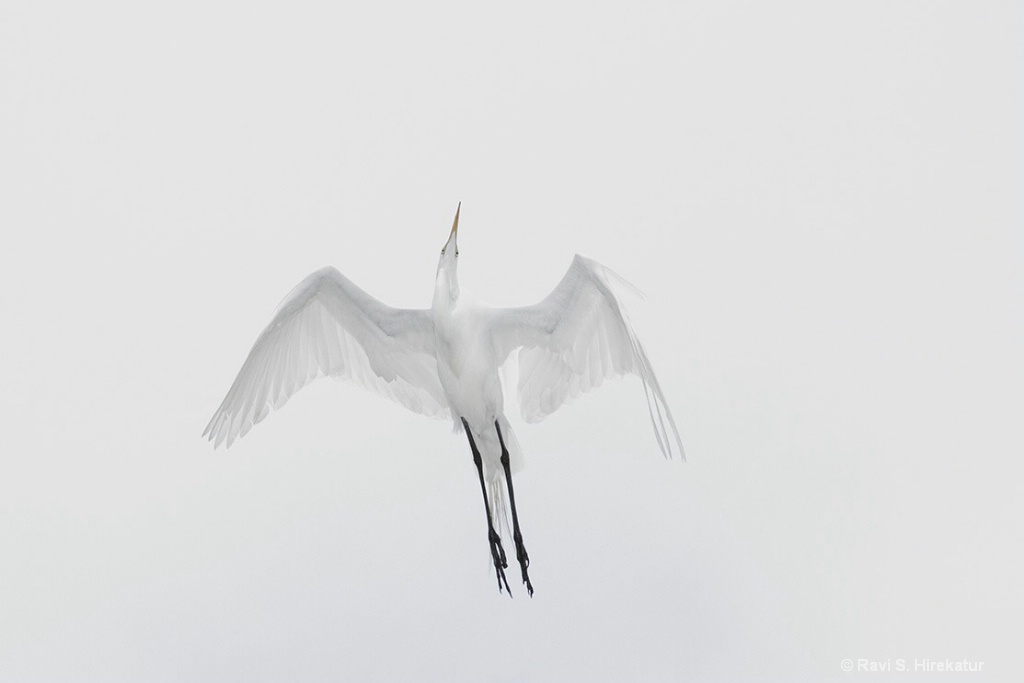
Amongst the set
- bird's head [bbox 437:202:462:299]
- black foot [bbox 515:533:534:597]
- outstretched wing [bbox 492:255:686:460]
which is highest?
bird's head [bbox 437:202:462:299]

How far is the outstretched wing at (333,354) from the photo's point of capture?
28.1 feet

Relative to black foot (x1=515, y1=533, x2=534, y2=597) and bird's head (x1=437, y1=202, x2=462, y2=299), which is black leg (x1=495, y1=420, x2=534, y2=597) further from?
bird's head (x1=437, y1=202, x2=462, y2=299)

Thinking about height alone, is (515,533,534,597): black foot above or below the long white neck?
below

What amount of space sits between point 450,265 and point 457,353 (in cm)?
60

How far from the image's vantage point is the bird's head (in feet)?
27.8

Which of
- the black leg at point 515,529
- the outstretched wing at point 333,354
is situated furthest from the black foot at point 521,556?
the outstretched wing at point 333,354

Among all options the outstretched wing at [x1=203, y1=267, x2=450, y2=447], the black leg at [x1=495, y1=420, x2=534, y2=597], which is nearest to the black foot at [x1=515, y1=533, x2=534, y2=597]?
the black leg at [x1=495, y1=420, x2=534, y2=597]

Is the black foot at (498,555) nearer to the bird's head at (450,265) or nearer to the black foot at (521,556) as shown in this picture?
the black foot at (521,556)

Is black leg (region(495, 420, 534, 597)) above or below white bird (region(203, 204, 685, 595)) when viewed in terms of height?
below

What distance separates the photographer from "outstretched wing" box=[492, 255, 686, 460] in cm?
794

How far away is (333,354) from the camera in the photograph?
8.99 metres

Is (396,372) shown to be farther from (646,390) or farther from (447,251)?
(646,390)

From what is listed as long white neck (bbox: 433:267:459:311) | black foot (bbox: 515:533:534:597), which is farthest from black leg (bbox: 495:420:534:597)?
long white neck (bbox: 433:267:459:311)

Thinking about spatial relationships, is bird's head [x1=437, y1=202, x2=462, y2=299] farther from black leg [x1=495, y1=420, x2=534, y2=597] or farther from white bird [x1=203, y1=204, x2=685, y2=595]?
black leg [x1=495, y1=420, x2=534, y2=597]
